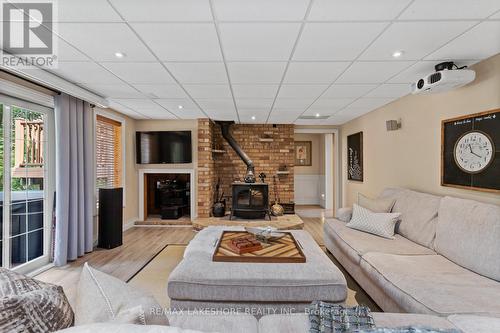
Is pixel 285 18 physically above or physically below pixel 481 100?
Result: above

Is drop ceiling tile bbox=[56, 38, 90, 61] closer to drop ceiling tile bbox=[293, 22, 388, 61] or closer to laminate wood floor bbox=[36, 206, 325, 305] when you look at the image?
drop ceiling tile bbox=[293, 22, 388, 61]

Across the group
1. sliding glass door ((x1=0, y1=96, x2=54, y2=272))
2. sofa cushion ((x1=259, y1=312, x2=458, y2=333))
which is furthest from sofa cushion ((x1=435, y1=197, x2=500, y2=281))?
sliding glass door ((x1=0, y1=96, x2=54, y2=272))

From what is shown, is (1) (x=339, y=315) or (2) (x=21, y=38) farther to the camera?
(2) (x=21, y=38)

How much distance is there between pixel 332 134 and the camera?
649 cm

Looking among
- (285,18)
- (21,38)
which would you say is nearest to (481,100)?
(285,18)

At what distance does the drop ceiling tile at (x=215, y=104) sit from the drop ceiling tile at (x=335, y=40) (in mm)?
1831

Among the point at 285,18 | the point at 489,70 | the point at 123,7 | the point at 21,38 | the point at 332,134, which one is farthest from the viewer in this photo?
the point at 332,134

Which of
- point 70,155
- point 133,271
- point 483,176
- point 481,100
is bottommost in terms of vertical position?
point 133,271

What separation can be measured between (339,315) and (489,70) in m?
2.63

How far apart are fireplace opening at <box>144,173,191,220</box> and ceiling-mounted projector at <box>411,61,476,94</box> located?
4820 mm

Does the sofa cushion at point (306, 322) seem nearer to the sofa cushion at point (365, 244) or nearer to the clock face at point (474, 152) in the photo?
the sofa cushion at point (365, 244)

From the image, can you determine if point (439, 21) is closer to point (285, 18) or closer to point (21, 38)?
point (285, 18)

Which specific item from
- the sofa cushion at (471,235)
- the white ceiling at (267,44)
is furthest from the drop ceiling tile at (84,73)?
the sofa cushion at (471,235)
